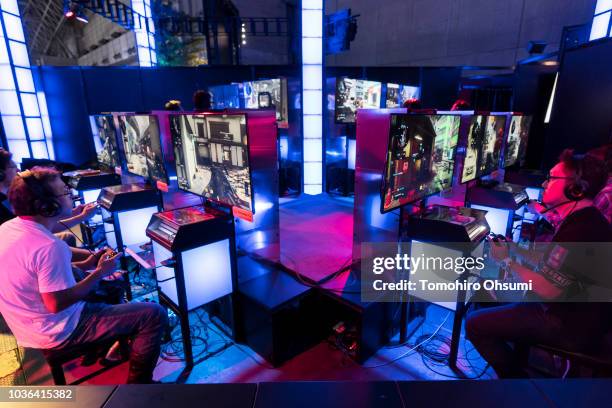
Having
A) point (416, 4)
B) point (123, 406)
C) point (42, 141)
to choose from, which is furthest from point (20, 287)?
point (416, 4)

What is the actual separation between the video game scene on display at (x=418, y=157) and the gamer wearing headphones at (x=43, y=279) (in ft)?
6.15

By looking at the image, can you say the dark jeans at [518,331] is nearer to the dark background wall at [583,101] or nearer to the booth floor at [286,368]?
the booth floor at [286,368]

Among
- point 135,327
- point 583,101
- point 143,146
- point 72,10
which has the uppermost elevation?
point 72,10

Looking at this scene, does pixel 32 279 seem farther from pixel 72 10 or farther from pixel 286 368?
pixel 72 10

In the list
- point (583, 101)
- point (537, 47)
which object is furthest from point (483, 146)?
point (537, 47)

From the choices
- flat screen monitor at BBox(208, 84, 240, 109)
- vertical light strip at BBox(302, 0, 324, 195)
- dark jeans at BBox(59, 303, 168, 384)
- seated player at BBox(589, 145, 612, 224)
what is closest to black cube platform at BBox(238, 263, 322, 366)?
dark jeans at BBox(59, 303, 168, 384)

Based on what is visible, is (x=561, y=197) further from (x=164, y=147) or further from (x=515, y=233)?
(x=164, y=147)

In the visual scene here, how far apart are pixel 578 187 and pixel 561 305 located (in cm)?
66

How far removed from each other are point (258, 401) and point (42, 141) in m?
8.93

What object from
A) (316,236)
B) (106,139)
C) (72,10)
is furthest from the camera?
(72,10)

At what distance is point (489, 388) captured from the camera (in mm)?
888

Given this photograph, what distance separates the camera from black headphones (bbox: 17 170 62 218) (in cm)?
168

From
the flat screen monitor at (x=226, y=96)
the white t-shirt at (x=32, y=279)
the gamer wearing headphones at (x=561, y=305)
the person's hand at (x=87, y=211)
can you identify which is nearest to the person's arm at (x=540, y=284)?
the gamer wearing headphones at (x=561, y=305)

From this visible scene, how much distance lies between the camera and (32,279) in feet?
5.30
